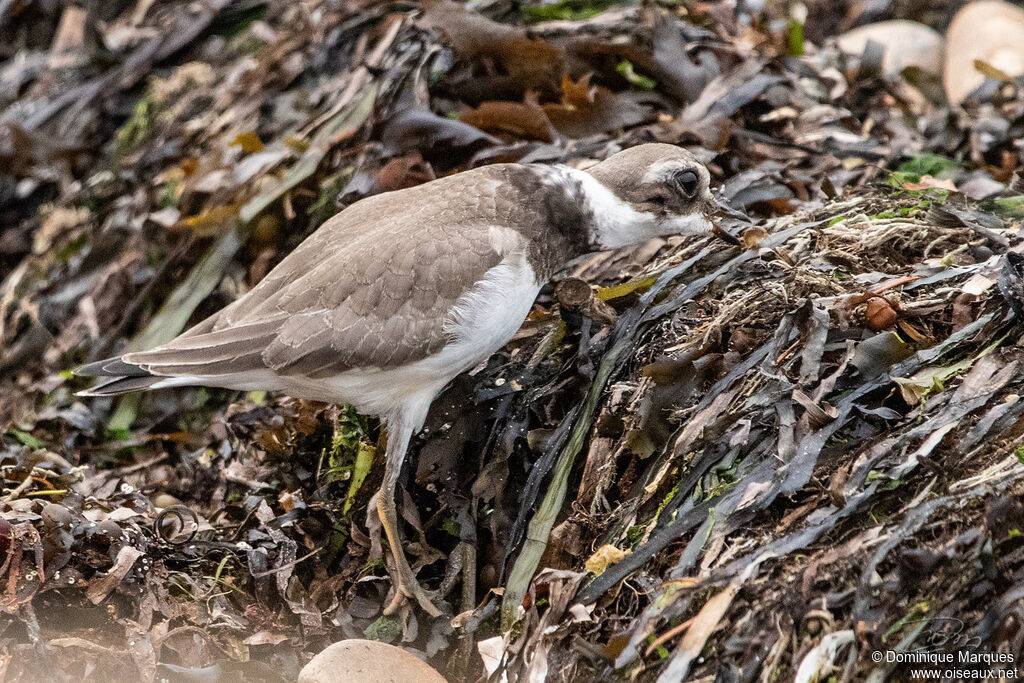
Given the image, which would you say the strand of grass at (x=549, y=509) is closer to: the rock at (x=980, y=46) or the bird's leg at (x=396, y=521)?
the bird's leg at (x=396, y=521)

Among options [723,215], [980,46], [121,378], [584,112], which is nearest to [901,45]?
[980,46]

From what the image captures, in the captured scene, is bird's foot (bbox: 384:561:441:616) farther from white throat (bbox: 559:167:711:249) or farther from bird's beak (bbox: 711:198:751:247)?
bird's beak (bbox: 711:198:751:247)

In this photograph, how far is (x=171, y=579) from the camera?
3.51m

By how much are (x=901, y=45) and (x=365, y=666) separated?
492cm

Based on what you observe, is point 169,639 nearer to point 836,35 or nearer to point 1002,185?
point 1002,185

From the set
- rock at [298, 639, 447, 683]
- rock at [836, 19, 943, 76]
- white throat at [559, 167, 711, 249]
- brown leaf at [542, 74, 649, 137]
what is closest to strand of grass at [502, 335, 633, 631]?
rock at [298, 639, 447, 683]

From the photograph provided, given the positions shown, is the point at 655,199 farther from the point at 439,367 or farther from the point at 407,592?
the point at 407,592

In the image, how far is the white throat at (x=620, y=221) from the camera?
3.73 m

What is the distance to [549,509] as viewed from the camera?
3.30m

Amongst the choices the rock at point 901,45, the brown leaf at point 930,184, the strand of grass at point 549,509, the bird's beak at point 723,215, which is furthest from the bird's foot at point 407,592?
the rock at point 901,45

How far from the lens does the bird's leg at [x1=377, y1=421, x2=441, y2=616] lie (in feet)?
11.3

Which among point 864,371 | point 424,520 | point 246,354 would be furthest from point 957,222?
point 246,354

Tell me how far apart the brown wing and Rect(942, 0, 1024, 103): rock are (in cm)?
342

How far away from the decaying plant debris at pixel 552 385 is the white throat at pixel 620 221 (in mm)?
179
